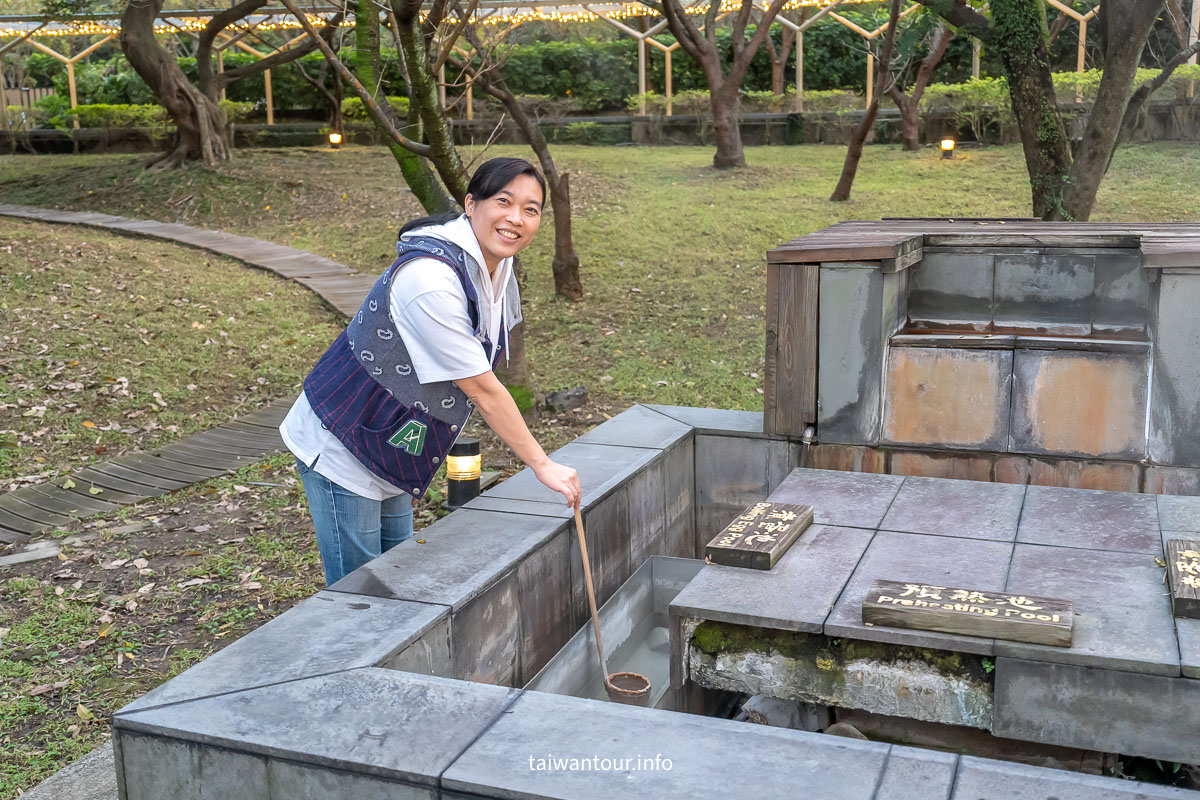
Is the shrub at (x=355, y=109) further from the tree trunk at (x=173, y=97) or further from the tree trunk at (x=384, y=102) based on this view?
the tree trunk at (x=384, y=102)

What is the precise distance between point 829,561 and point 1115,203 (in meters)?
11.3

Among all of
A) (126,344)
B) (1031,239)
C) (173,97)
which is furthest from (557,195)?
(173,97)

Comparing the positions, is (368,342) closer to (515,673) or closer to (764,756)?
(515,673)

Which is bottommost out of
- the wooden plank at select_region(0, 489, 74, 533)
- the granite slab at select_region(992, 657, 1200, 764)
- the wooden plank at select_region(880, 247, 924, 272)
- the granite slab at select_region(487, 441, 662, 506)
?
the wooden plank at select_region(0, 489, 74, 533)

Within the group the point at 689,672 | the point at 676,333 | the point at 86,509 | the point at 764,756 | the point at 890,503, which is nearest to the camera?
the point at 764,756

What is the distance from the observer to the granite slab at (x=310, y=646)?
2582 mm

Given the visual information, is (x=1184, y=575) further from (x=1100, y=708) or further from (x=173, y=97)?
→ (x=173, y=97)

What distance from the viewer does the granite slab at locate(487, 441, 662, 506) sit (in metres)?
3.98

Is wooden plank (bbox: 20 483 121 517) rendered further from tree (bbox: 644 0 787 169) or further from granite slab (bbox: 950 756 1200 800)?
tree (bbox: 644 0 787 169)

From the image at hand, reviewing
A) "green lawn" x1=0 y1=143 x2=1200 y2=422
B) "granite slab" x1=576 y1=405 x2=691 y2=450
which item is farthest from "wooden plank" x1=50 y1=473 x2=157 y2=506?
"green lawn" x1=0 y1=143 x2=1200 y2=422

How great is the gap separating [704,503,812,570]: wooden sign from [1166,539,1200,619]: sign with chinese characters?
1.11 metres


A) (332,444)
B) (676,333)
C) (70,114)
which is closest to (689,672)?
(332,444)

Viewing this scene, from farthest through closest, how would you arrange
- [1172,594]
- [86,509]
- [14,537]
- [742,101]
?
[742,101] → [86,509] → [14,537] → [1172,594]

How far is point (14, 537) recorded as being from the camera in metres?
5.55
